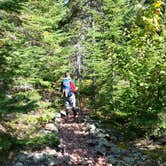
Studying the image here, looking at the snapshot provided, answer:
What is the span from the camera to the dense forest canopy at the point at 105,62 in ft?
35.7

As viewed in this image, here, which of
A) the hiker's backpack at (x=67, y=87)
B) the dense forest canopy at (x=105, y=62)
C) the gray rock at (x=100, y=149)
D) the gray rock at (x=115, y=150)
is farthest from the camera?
the hiker's backpack at (x=67, y=87)

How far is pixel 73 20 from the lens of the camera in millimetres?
23938

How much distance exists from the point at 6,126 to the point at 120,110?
15.9 feet

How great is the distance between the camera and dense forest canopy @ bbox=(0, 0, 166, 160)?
1089 centimetres

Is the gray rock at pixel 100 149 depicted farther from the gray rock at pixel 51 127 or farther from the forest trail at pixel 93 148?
the gray rock at pixel 51 127

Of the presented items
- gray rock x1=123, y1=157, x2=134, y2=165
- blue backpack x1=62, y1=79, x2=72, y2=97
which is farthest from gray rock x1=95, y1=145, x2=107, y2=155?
blue backpack x1=62, y1=79, x2=72, y2=97

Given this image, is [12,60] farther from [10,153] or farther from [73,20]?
[73,20]

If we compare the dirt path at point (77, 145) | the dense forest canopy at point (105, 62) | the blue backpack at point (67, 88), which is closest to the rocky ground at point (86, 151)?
the dirt path at point (77, 145)

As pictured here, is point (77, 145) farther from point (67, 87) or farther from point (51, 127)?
point (67, 87)

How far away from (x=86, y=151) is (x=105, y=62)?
580 cm

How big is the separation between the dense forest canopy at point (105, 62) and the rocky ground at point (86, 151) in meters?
1.06

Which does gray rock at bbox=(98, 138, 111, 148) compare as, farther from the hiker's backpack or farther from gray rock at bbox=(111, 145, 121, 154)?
the hiker's backpack

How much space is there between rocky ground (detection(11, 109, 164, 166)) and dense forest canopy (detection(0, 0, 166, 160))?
106cm

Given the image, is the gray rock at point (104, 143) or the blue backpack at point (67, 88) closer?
the gray rock at point (104, 143)
